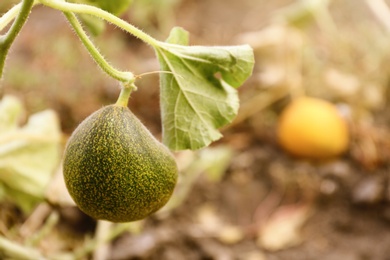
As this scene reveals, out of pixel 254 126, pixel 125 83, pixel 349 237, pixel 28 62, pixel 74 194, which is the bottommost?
pixel 349 237

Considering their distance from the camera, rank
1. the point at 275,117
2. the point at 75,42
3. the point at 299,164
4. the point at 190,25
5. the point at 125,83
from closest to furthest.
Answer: the point at 125,83, the point at 299,164, the point at 275,117, the point at 75,42, the point at 190,25

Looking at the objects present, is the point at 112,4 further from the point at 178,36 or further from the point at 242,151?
Result: the point at 242,151

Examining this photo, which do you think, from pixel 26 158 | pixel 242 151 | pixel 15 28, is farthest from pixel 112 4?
pixel 242 151

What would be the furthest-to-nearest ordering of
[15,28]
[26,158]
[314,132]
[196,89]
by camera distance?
1. [314,132]
2. [26,158]
3. [196,89]
4. [15,28]

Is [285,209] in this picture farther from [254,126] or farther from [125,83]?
[125,83]

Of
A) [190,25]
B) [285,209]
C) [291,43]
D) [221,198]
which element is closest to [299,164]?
[285,209]

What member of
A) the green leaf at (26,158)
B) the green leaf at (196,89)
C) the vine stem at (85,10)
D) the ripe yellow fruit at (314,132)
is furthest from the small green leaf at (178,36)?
the ripe yellow fruit at (314,132)

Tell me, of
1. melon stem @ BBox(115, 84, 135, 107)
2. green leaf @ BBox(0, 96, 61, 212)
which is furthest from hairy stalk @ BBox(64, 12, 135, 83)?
green leaf @ BBox(0, 96, 61, 212)

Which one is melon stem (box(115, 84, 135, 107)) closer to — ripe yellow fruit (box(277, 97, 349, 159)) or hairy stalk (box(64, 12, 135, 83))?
hairy stalk (box(64, 12, 135, 83))
